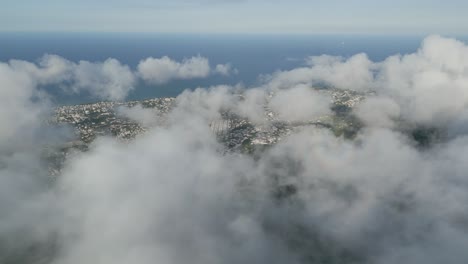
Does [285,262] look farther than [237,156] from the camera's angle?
No

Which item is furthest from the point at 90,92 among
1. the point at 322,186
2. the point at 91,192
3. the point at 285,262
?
the point at 285,262

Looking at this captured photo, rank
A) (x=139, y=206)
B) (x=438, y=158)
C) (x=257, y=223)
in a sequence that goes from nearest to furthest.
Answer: (x=139, y=206) < (x=257, y=223) < (x=438, y=158)

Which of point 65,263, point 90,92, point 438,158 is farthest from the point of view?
point 90,92

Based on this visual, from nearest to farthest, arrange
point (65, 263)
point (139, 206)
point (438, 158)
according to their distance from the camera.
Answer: point (65, 263), point (139, 206), point (438, 158)

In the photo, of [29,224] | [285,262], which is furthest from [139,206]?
[285,262]

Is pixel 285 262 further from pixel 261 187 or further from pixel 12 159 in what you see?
pixel 12 159

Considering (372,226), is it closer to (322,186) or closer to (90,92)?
(322,186)

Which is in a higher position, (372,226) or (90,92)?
(90,92)

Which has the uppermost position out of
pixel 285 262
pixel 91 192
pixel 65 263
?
pixel 91 192

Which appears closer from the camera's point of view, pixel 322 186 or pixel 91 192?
pixel 91 192
